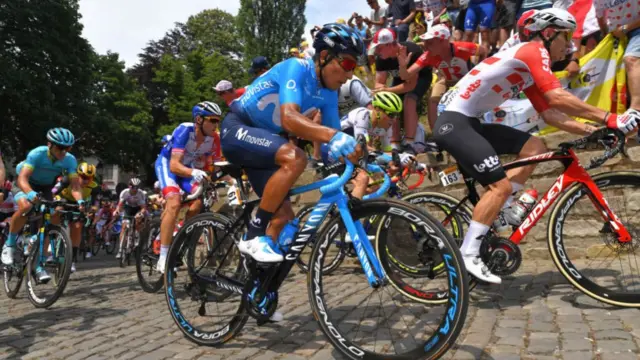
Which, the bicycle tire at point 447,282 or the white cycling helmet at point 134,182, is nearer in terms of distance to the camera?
the bicycle tire at point 447,282

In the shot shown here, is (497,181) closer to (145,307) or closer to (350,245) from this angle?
(350,245)

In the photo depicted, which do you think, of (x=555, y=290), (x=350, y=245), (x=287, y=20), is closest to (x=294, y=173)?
(x=350, y=245)

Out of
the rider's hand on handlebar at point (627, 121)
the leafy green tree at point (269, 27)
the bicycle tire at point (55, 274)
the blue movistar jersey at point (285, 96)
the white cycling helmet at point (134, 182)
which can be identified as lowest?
the bicycle tire at point (55, 274)

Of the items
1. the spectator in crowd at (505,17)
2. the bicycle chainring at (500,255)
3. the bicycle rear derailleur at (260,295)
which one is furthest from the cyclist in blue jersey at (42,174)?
the spectator in crowd at (505,17)

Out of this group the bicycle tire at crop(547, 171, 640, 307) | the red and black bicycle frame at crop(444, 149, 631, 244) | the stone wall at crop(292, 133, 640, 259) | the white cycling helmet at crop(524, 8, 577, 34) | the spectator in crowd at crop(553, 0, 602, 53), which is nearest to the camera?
the bicycle tire at crop(547, 171, 640, 307)

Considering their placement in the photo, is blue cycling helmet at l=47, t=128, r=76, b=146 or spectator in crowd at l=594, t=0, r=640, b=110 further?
blue cycling helmet at l=47, t=128, r=76, b=146

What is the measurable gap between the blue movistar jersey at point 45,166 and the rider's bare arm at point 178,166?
166 centimetres

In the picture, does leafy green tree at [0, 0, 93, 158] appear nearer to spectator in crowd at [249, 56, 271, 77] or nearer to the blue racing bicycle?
spectator in crowd at [249, 56, 271, 77]

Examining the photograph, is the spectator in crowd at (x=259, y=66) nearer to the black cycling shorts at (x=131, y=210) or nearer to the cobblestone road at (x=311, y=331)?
the cobblestone road at (x=311, y=331)

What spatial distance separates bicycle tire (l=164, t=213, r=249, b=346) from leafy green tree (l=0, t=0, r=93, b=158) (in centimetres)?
2334

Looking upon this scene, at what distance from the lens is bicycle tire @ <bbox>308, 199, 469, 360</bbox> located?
272 centimetres

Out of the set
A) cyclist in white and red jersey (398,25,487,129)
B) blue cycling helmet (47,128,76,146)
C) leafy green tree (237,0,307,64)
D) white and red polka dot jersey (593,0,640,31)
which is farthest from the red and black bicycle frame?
leafy green tree (237,0,307,64)

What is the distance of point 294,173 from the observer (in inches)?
135

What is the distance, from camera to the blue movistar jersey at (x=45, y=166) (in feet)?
22.8
